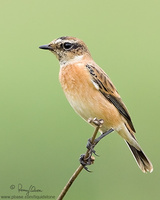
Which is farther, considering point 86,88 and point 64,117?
point 64,117

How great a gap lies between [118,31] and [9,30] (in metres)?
1.81

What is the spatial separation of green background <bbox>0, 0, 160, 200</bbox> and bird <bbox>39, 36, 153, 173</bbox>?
939 mm

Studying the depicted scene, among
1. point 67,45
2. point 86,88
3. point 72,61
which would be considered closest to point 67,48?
point 67,45

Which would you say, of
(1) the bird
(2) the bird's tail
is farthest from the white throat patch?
(2) the bird's tail

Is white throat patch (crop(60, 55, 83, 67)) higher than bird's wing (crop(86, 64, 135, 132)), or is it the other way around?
white throat patch (crop(60, 55, 83, 67))

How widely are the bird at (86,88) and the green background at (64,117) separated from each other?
0.94m

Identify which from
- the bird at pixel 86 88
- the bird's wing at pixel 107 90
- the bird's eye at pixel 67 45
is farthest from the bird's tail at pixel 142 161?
the bird's eye at pixel 67 45

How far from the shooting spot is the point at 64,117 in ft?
25.1

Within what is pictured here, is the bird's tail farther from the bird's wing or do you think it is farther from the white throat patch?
the white throat patch

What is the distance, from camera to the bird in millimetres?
5312

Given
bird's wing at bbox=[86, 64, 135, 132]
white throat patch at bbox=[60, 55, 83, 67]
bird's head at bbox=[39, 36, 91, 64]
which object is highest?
bird's head at bbox=[39, 36, 91, 64]

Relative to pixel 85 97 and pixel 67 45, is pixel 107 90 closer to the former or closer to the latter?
pixel 85 97

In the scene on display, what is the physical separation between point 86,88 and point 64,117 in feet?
7.81

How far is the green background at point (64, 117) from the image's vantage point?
671cm
